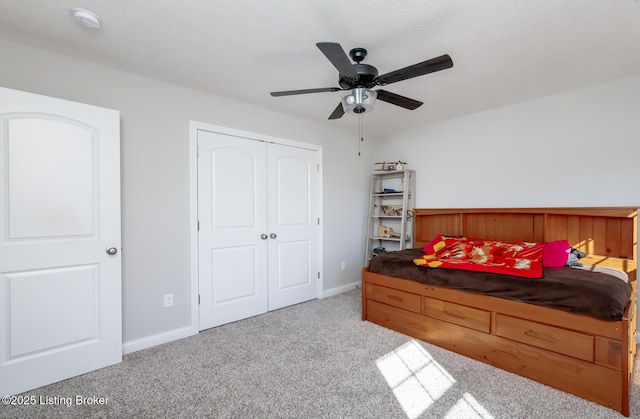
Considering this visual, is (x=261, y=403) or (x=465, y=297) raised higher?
(x=465, y=297)

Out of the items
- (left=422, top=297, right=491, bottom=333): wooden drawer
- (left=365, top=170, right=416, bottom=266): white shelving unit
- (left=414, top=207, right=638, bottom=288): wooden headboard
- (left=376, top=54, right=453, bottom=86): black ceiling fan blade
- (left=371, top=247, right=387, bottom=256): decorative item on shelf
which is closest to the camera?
(left=376, top=54, right=453, bottom=86): black ceiling fan blade

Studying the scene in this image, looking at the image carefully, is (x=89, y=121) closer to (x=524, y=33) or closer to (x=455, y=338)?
(x=524, y=33)

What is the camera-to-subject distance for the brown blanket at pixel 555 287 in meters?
1.72

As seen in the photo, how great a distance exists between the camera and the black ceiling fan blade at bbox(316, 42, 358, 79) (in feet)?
4.58

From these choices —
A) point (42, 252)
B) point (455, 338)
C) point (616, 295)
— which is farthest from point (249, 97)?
point (616, 295)

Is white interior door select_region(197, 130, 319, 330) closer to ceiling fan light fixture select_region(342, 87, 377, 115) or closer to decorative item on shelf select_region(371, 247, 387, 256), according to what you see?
decorative item on shelf select_region(371, 247, 387, 256)

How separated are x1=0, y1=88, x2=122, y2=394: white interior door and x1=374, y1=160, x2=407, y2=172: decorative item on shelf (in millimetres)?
3118

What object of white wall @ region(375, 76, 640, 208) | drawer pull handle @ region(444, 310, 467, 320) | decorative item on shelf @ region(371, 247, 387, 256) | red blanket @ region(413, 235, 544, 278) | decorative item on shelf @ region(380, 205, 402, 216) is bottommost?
drawer pull handle @ region(444, 310, 467, 320)

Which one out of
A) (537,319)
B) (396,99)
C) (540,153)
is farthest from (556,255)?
(396,99)

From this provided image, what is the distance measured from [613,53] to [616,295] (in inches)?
68.8

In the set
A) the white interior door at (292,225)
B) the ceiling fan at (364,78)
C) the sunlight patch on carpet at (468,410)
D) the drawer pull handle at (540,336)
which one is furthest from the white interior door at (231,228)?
the drawer pull handle at (540,336)

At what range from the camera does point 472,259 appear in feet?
8.48

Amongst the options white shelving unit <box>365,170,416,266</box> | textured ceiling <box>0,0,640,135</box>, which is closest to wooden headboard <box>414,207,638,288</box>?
white shelving unit <box>365,170,416,266</box>

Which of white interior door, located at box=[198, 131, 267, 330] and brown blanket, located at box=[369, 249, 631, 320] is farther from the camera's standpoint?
white interior door, located at box=[198, 131, 267, 330]
